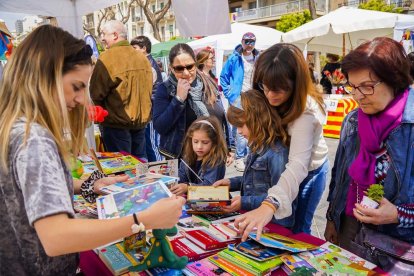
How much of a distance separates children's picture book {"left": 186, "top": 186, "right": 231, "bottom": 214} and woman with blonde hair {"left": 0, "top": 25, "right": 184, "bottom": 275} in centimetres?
63

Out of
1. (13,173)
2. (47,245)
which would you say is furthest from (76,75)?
(47,245)

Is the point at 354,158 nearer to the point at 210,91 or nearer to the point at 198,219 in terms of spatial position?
the point at 198,219

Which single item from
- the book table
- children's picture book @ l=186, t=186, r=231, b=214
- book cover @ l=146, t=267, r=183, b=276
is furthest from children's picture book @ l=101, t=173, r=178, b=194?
book cover @ l=146, t=267, r=183, b=276

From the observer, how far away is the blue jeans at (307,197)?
6.24 feet

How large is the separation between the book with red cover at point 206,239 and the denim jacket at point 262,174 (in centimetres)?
28

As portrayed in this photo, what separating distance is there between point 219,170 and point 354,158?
37.0 inches

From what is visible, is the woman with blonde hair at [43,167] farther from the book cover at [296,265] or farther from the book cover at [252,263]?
the book cover at [296,265]

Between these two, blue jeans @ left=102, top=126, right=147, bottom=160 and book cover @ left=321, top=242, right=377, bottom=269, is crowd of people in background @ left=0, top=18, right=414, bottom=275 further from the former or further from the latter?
blue jeans @ left=102, top=126, right=147, bottom=160

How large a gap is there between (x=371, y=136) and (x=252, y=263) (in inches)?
28.7

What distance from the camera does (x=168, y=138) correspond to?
2.91 m

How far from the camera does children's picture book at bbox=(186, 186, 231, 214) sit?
1740 mm

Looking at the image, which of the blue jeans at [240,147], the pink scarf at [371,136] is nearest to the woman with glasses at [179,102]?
the pink scarf at [371,136]

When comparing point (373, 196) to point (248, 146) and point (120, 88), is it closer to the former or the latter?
point (248, 146)

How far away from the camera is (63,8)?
12.1ft
